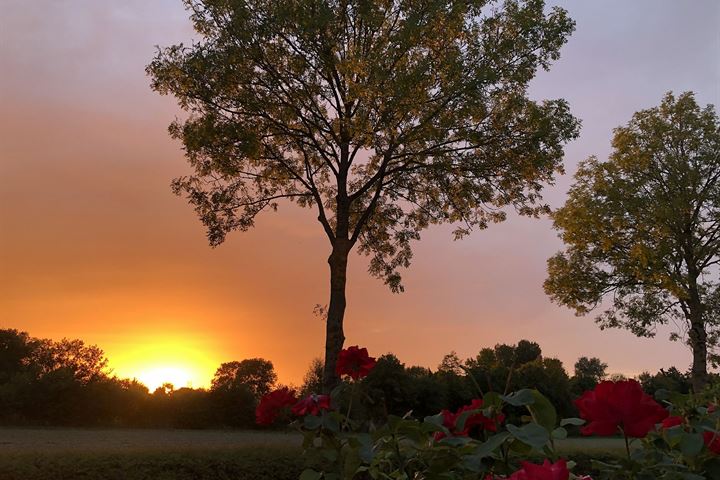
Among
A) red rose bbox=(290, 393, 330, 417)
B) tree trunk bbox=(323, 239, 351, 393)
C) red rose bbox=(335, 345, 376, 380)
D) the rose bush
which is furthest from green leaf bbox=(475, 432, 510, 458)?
tree trunk bbox=(323, 239, 351, 393)

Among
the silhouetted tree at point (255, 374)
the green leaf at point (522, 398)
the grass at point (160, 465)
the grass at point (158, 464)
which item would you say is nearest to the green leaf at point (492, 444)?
the green leaf at point (522, 398)

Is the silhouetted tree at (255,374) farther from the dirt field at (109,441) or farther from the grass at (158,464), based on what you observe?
the grass at (158,464)

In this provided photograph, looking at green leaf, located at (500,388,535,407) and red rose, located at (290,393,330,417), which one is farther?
red rose, located at (290,393,330,417)

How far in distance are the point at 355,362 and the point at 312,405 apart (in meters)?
0.42

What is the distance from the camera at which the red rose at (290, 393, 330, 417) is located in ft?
12.5

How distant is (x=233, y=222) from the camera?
19891 mm

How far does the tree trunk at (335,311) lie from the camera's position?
643 inches

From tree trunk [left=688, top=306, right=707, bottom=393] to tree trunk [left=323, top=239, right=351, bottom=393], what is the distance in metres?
17.7

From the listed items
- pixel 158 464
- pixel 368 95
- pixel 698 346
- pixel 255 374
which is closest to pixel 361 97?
pixel 368 95

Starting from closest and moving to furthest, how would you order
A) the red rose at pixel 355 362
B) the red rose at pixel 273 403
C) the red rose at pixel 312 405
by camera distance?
the red rose at pixel 312 405, the red rose at pixel 355 362, the red rose at pixel 273 403

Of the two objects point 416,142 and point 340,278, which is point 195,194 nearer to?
point 340,278

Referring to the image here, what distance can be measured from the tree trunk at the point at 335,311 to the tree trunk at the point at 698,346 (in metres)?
17.7

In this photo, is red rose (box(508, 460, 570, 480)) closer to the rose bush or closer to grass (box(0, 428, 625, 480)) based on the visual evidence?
the rose bush

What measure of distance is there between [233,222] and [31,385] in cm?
1236
